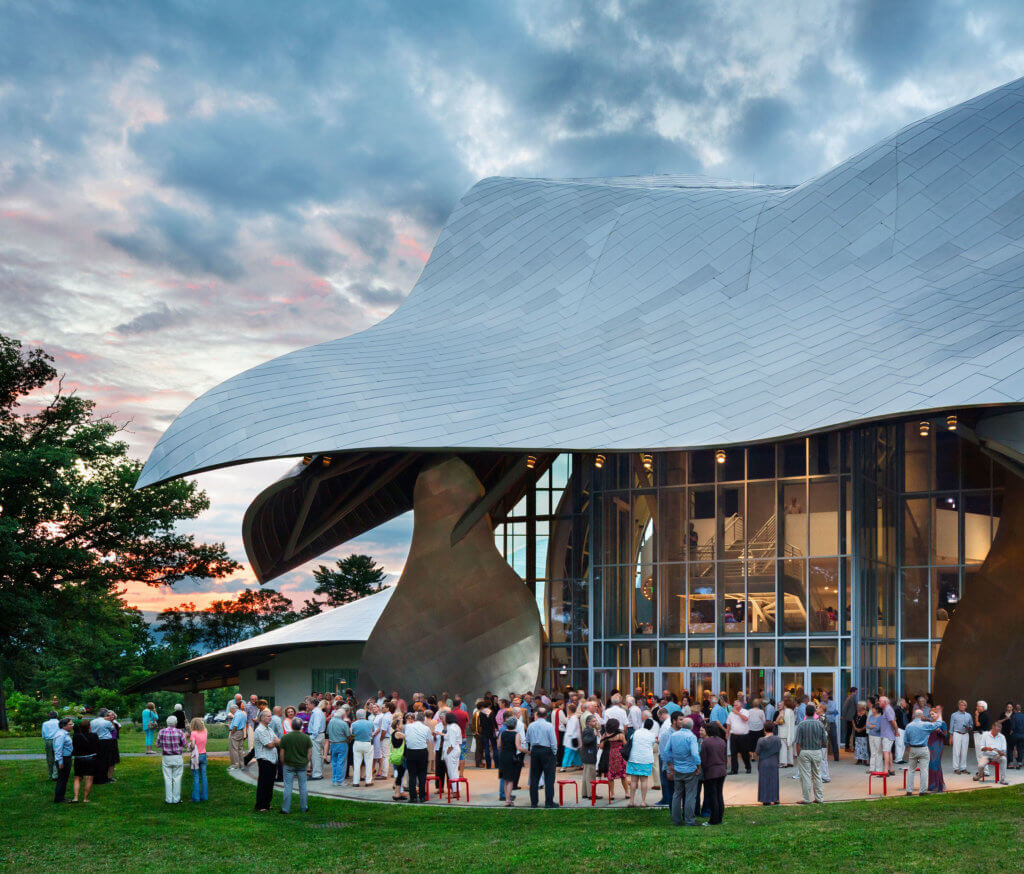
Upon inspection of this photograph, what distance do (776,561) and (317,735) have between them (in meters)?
11.7

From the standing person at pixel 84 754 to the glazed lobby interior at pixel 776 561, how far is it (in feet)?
44.4

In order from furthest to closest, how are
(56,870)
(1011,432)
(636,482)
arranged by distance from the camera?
(636,482)
(1011,432)
(56,870)

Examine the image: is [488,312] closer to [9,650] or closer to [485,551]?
A: [485,551]

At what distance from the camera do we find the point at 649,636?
93.2ft

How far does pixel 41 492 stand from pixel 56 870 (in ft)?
94.9

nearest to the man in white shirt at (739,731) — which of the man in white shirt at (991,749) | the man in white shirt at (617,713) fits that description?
the man in white shirt at (617,713)

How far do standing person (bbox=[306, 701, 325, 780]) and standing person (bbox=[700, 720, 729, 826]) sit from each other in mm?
8800

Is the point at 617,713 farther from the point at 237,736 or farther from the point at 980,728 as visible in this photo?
the point at 237,736

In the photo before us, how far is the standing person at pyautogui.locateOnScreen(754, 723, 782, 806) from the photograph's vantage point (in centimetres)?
1634

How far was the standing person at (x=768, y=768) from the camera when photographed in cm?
1634

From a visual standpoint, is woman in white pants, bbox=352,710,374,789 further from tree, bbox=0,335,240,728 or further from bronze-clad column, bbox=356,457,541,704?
tree, bbox=0,335,240,728

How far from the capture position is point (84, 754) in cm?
1853

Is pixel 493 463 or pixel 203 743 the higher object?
pixel 493 463

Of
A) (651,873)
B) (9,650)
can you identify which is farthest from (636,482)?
(9,650)
